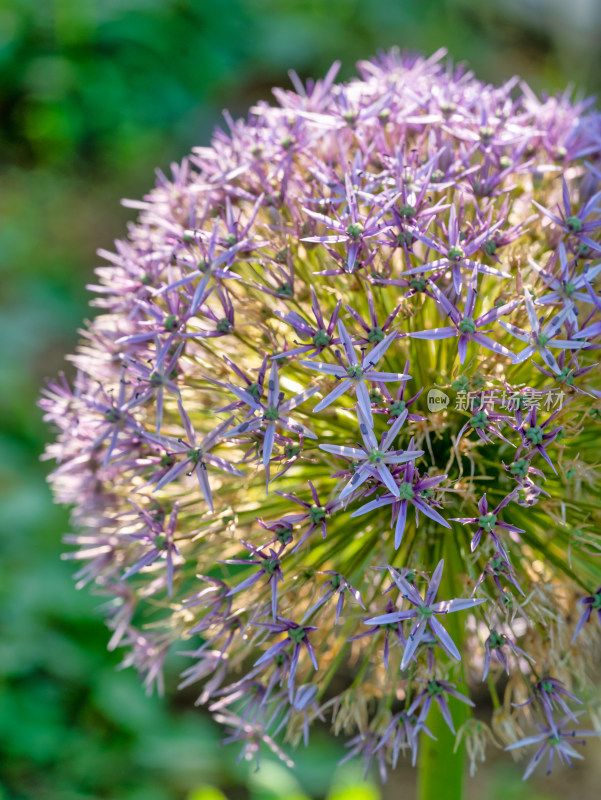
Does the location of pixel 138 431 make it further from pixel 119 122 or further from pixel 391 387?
pixel 119 122

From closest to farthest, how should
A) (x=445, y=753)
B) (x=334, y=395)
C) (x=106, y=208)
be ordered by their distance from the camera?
(x=334, y=395) → (x=445, y=753) → (x=106, y=208)

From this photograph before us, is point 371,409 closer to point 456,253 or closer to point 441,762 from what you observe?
point 456,253

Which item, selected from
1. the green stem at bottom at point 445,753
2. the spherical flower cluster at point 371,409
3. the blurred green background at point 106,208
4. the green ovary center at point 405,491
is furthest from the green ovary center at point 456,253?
the blurred green background at point 106,208

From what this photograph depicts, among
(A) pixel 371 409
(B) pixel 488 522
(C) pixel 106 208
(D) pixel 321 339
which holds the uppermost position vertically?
(C) pixel 106 208

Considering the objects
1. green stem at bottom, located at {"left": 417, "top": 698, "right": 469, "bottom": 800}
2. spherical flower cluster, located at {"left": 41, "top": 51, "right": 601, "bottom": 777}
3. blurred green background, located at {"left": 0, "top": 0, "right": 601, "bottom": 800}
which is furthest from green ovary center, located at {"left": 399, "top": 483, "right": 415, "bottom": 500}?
blurred green background, located at {"left": 0, "top": 0, "right": 601, "bottom": 800}

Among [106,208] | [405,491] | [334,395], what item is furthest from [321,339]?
[106,208]

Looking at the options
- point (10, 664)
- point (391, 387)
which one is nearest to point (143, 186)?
point (10, 664)
